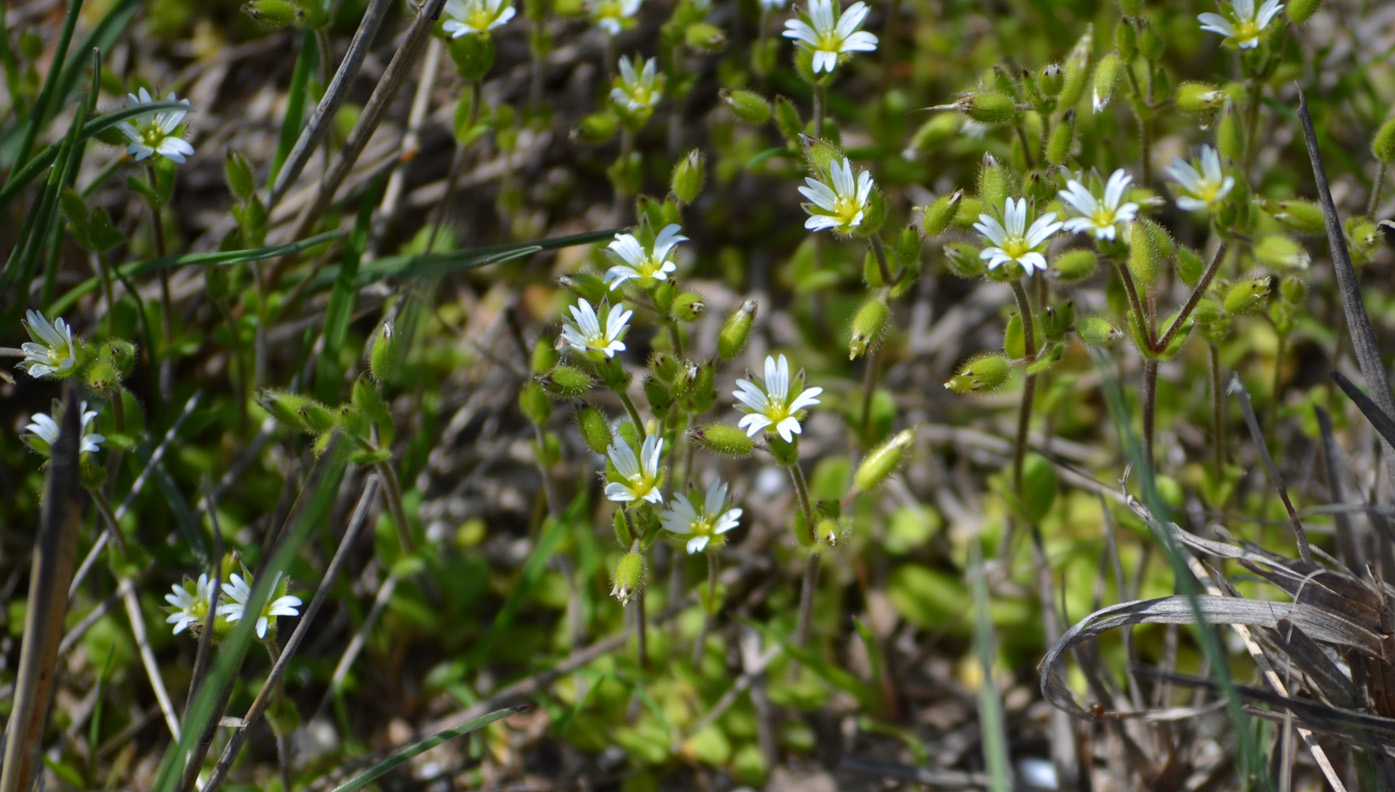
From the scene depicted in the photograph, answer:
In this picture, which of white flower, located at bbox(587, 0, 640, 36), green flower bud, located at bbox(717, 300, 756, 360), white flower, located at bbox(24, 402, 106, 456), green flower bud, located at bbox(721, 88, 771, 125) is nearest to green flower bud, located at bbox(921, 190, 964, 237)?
green flower bud, located at bbox(717, 300, 756, 360)

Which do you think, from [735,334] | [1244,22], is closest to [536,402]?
[735,334]

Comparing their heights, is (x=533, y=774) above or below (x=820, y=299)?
below

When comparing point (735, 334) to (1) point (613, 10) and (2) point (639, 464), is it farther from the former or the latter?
(1) point (613, 10)

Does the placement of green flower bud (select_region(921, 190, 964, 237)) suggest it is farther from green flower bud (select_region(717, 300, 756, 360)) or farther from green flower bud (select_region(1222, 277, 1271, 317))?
green flower bud (select_region(1222, 277, 1271, 317))

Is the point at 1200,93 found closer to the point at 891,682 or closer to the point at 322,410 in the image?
the point at 891,682

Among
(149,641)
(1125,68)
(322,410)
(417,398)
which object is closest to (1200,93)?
(1125,68)

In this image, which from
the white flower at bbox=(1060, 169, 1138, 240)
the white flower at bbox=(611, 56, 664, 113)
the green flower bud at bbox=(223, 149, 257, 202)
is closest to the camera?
the white flower at bbox=(1060, 169, 1138, 240)
